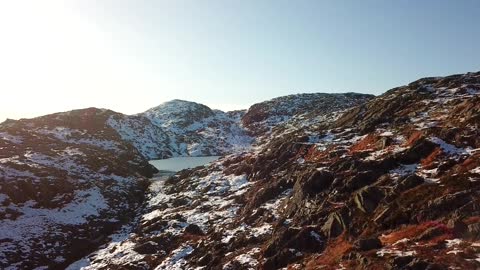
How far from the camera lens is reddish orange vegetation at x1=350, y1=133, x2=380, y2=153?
5569cm

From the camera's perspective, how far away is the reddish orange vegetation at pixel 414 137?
47.7 metres

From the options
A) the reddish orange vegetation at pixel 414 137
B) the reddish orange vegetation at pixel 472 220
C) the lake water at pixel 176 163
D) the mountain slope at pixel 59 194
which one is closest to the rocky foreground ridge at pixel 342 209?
the reddish orange vegetation at pixel 472 220

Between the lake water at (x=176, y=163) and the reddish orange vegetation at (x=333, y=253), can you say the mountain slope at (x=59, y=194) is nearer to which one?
the lake water at (x=176, y=163)

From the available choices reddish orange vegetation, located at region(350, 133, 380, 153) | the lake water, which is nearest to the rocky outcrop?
reddish orange vegetation, located at region(350, 133, 380, 153)

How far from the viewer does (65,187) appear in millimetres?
68750

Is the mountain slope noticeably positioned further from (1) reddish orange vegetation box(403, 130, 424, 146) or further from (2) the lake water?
(1) reddish orange vegetation box(403, 130, 424, 146)

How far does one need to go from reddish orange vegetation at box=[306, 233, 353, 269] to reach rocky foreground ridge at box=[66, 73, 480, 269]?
0.12 metres

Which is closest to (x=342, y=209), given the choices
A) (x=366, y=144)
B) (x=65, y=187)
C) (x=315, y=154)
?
(x=366, y=144)

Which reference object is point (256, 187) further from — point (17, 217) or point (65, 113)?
point (65, 113)

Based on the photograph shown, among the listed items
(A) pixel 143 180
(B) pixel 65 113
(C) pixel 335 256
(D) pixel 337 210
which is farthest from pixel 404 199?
(B) pixel 65 113

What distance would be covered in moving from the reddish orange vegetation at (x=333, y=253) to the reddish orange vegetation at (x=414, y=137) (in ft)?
65.9

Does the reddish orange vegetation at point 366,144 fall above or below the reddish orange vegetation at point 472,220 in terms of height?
above

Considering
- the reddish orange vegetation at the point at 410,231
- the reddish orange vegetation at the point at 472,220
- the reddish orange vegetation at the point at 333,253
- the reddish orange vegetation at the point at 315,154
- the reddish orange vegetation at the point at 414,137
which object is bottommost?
the reddish orange vegetation at the point at 333,253

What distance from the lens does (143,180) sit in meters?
88.4
